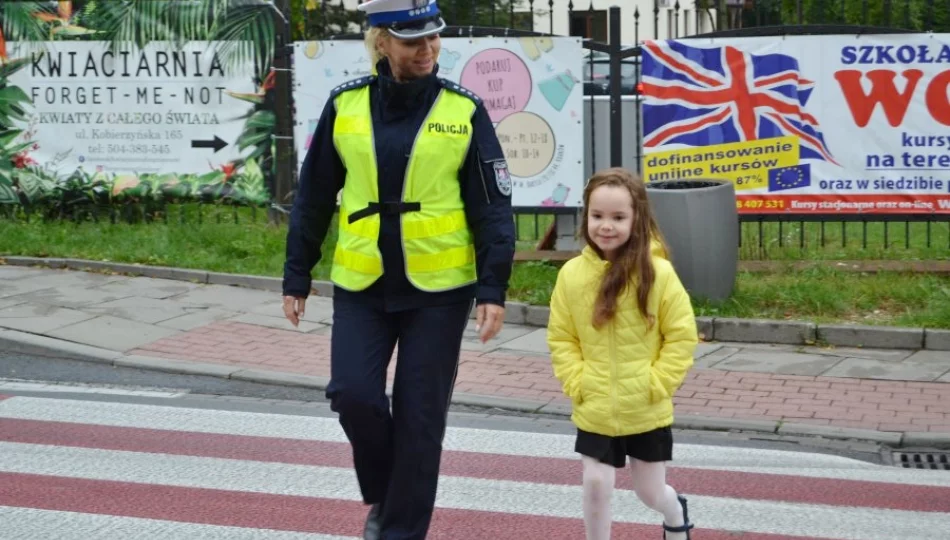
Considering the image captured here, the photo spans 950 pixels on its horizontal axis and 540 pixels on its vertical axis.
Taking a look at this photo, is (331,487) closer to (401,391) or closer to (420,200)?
(401,391)

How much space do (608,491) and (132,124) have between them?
9621 millimetres

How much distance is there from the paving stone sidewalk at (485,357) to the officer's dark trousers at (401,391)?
3042 millimetres

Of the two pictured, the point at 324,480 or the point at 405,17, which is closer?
the point at 405,17

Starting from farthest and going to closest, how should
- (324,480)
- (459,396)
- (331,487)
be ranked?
(459,396), (324,480), (331,487)

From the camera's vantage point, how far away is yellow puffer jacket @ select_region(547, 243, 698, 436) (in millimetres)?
4527

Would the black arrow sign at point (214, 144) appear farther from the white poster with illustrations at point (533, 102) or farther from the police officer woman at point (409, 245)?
the police officer woman at point (409, 245)

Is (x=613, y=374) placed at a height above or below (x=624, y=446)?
above

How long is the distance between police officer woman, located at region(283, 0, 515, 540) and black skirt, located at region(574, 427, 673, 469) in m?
0.47

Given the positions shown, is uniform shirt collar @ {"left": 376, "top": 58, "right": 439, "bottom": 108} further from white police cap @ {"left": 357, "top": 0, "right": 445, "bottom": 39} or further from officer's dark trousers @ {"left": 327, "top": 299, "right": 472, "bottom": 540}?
officer's dark trousers @ {"left": 327, "top": 299, "right": 472, "bottom": 540}

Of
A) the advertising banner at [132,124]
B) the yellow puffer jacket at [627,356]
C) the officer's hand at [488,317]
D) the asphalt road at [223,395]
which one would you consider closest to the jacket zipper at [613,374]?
the yellow puffer jacket at [627,356]

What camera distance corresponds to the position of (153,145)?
13.3 meters

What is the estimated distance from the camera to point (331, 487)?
6.25 meters

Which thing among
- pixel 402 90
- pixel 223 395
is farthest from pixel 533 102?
pixel 402 90

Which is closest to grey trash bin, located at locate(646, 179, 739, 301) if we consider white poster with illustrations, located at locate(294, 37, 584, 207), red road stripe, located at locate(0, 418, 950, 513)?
white poster with illustrations, located at locate(294, 37, 584, 207)
